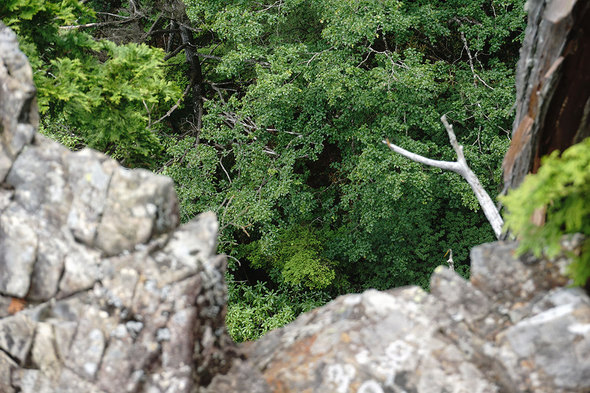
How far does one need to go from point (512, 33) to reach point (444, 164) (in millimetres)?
9271

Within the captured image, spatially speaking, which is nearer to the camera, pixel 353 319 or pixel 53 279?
pixel 53 279

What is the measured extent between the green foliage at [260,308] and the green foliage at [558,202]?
788 centimetres

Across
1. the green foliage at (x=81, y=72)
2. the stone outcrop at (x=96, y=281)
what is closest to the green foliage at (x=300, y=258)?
the green foliage at (x=81, y=72)

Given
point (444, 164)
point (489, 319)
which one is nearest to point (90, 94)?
point (444, 164)

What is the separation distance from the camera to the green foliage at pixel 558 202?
321 cm

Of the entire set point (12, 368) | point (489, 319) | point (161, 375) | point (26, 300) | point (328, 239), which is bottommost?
point (328, 239)

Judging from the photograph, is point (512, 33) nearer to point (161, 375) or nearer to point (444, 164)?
point (444, 164)

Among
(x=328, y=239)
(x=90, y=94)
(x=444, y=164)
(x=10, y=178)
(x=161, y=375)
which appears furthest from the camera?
(x=328, y=239)

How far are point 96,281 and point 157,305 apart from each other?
527 millimetres

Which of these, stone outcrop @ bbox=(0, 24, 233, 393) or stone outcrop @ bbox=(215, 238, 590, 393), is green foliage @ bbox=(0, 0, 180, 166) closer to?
stone outcrop @ bbox=(0, 24, 233, 393)

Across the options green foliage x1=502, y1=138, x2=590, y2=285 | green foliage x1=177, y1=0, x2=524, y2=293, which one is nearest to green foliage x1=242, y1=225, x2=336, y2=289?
green foliage x1=177, y1=0, x2=524, y2=293

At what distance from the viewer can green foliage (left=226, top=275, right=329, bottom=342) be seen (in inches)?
413

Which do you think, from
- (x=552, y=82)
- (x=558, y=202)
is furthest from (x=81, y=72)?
(x=558, y=202)

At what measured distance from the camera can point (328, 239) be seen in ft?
42.0
